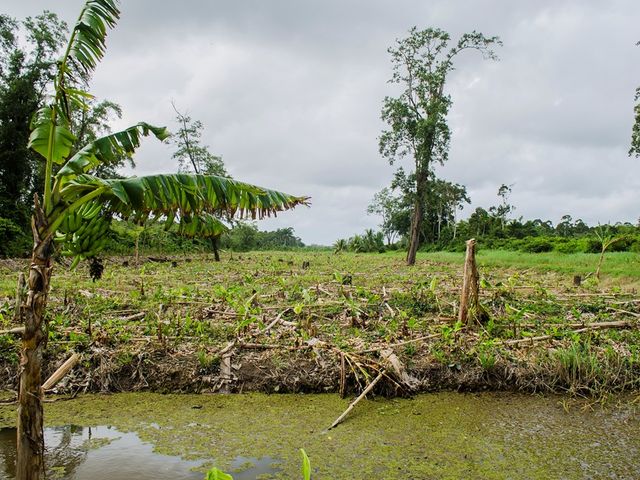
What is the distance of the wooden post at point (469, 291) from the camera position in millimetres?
7266

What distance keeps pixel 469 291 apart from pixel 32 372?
5.93 metres

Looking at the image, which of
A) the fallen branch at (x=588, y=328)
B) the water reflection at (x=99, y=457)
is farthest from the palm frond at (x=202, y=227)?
the fallen branch at (x=588, y=328)

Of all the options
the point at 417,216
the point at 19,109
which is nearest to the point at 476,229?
the point at 417,216

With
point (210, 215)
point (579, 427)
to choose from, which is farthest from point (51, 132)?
point (579, 427)

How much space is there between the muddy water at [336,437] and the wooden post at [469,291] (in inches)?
63.7

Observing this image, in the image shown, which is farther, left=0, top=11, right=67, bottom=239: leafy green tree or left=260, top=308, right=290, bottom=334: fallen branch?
left=0, top=11, right=67, bottom=239: leafy green tree

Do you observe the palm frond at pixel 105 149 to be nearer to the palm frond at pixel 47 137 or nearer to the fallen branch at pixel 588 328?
the palm frond at pixel 47 137

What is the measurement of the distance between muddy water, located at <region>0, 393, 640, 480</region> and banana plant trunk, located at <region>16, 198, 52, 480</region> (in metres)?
0.58

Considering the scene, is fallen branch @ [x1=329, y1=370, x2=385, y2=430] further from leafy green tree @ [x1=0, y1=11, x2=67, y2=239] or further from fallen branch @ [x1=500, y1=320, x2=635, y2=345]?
leafy green tree @ [x1=0, y1=11, x2=67, y2=239]

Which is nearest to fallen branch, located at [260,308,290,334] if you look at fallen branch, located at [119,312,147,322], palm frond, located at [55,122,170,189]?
fallen branch, located at [119,312,147,322]

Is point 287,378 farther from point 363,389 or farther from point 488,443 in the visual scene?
point 488,443

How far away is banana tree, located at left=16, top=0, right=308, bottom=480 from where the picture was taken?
3482 millimetres

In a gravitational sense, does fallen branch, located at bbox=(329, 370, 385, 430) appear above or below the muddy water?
above

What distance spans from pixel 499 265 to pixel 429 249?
21770mm
